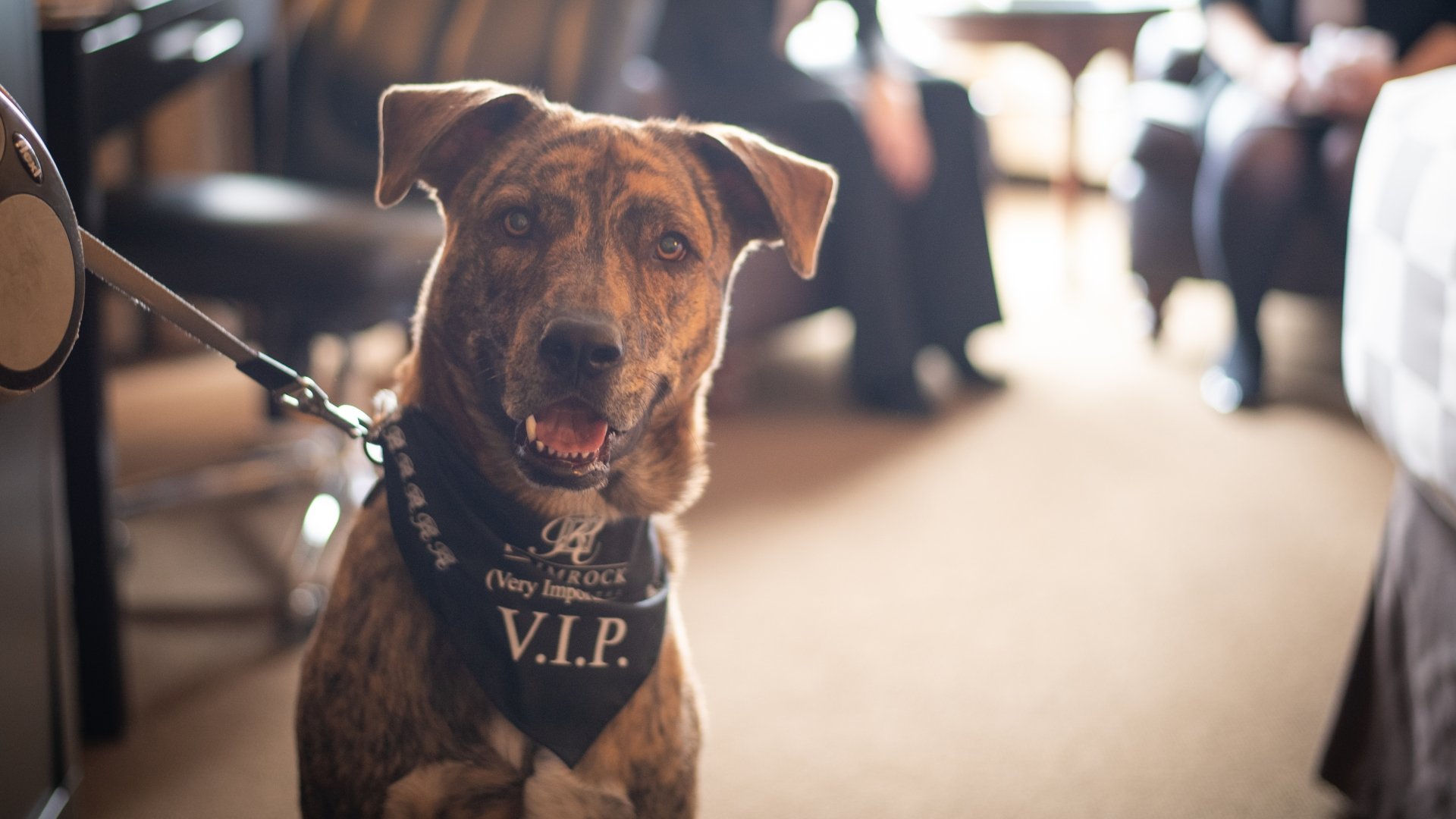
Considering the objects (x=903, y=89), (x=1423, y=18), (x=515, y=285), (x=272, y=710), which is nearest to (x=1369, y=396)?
(x=903, y=89)

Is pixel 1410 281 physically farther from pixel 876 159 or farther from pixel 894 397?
pixel 894 397

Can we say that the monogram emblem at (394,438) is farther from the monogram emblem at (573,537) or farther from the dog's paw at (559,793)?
the dog's paw at (559,793)

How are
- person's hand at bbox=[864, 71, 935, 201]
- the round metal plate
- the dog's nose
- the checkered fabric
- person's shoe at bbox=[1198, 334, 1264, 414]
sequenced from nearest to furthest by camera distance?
the round metal plate < the dog's nose < the checkered fabric < person's hand at bbox=[864, 71, 935, 201] < person's shoe at bbox=[1198, 334, 1264, 414]

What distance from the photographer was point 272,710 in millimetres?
1611

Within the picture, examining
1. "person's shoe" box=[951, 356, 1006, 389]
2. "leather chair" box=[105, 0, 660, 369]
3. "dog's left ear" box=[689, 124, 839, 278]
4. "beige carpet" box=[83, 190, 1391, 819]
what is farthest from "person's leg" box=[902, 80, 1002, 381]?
"dog's left ear" box=[689, 124, 839, 278]

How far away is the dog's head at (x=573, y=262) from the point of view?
2.40ft

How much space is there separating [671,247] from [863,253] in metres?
1.61

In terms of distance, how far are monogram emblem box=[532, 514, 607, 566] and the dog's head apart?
1 centimetres

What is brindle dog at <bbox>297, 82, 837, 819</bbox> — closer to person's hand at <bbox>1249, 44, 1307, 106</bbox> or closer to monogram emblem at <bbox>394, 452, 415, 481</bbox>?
monogram emblem at <bbox>394, 452, 415, 481</bbox>

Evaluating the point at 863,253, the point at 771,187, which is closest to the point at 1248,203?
the point at 863,253

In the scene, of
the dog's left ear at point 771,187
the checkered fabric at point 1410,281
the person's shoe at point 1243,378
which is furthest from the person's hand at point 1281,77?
the dog's left ear at point 771,187

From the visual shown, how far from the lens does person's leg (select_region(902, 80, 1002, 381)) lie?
2.36 meters

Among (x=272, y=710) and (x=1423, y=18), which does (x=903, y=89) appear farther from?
(x=1423, y=18)

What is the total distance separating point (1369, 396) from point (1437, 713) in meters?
0.37
